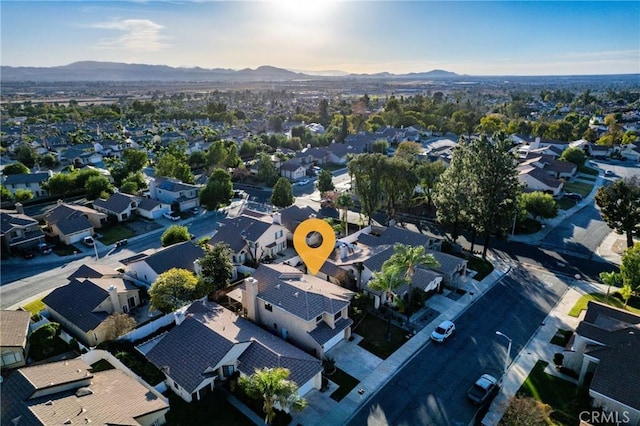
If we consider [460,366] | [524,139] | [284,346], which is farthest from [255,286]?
[524,139]

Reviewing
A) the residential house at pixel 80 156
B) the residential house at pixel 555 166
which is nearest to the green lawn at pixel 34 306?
the residential house at pixel 80 156

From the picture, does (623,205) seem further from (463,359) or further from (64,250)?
(64,250)

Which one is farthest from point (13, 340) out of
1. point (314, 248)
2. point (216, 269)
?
point (314, 248)

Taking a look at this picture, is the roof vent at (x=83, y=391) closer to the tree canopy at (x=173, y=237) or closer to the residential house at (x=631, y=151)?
the tree canopy at (x=173, y=237)

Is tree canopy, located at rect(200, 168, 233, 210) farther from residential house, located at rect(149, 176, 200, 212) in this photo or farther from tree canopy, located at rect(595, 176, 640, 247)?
tree canopy, located at rect(595, 176, 640, 247)

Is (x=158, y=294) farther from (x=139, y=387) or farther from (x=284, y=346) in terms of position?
(x=284, y=346)

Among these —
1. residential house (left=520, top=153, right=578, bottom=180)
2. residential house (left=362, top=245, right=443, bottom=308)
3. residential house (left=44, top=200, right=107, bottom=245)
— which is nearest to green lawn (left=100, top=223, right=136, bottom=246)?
residential house (left=44, top=200, right=107, bottom=245)
